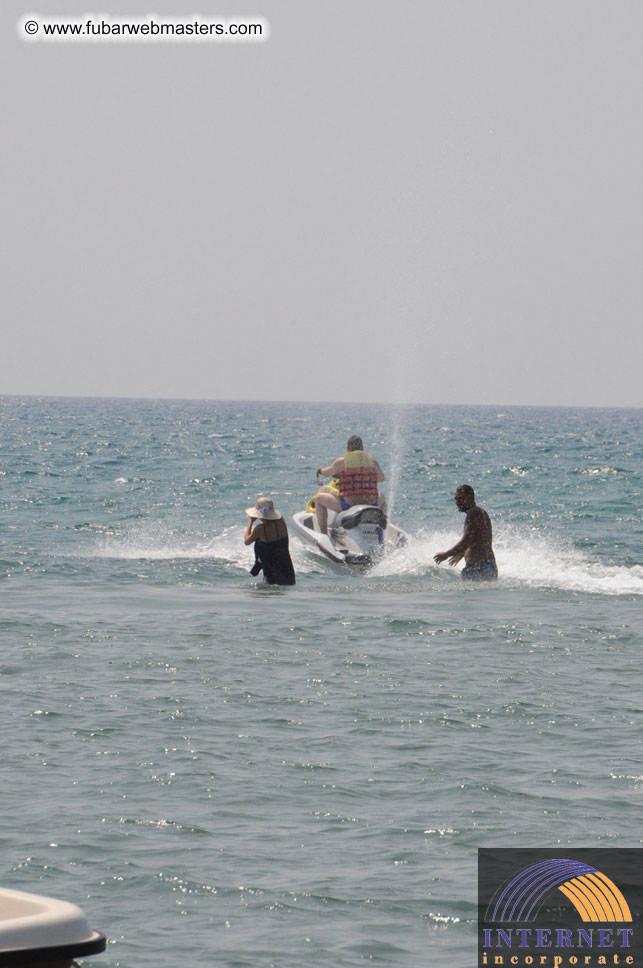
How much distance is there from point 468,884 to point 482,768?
173 centimetres

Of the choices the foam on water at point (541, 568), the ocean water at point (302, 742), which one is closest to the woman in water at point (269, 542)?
the ocean water at point (302, 742)

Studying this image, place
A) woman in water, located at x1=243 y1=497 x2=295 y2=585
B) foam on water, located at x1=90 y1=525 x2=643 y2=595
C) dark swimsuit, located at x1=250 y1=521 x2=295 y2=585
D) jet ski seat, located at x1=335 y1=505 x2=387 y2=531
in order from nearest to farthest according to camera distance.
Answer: woman in water, located at x1=243 y1=497 x2=295 y2=585 < dark swimsuit, located at x1=250 y1=521 x2=295 y2=585 < foam on water, located at x1=90 y1=525 x2=643 y2=595 < jet ski seat, located at x1=335 y1=505 x2=387 y2=531

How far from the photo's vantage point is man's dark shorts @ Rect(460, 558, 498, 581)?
53.5 ft

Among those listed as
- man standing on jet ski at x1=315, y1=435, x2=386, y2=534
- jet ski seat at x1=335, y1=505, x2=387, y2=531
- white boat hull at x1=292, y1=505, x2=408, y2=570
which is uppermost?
man standing on jet ski at x1=315, y1=435, x2=386, y2=534

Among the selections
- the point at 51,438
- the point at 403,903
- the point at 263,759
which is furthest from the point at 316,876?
the point at 51,438

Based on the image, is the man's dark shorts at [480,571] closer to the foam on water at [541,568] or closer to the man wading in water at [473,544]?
the man wading in water at [473,544]

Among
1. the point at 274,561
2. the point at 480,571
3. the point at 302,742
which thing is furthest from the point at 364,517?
the point at 302,742

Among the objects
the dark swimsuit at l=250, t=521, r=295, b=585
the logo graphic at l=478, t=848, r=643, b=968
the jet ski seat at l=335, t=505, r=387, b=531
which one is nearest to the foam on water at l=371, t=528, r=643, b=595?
the jet ski seat at l=335, t=505, r=387, b=531

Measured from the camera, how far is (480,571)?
16375 millimetres

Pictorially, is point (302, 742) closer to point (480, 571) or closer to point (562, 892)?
point (562, 892)

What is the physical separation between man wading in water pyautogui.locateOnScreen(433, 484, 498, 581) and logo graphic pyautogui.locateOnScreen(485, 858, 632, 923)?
28.5 ft

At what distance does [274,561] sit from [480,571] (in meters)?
2.67

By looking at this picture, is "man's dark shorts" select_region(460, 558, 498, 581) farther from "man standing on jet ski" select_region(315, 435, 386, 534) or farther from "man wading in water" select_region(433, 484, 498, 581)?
"man standing on jet ski" select_region(315, 435, 386, 534)

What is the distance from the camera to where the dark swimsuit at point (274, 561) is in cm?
1567
